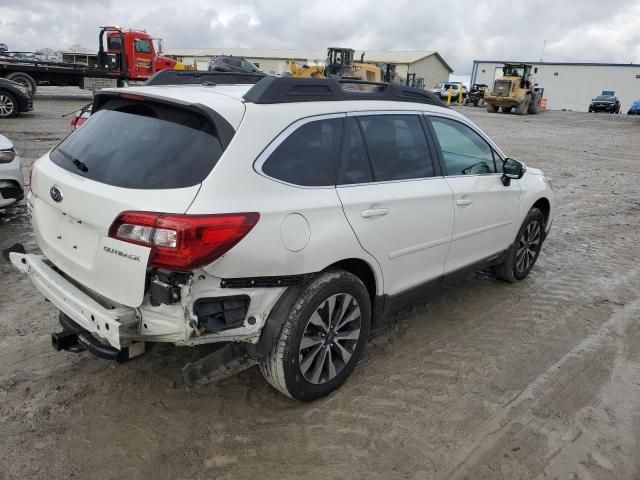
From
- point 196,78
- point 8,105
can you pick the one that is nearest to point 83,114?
point 196,78

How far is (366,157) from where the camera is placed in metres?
3.26

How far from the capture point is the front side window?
2238 centimetres

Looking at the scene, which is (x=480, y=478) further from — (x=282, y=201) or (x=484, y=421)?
(x=282, y=201)

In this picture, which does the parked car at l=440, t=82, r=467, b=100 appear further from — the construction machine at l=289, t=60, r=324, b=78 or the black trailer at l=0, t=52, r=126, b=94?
the black trailer at l=0, t=52, r=126, b=94

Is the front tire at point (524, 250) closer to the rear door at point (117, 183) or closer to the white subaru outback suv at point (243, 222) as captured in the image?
the white subaru outback suv at point (243, 222)

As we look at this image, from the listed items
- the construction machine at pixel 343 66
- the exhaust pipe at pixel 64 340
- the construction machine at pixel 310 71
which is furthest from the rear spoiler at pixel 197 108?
the construction machine at pixel 343 66

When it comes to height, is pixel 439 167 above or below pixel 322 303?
above

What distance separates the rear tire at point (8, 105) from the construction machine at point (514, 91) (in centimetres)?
2747

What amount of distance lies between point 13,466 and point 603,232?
7.21m

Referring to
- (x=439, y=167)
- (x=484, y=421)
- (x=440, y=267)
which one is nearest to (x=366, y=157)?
(x=439, y=167)

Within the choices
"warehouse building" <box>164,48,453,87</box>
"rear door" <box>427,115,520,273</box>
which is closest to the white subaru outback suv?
"rear door" <box>427,115,520,273</box>

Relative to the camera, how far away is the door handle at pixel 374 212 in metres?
3.07

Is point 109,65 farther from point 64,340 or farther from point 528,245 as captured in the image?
point 64,340

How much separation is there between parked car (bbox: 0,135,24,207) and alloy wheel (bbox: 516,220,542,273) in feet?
16.9
